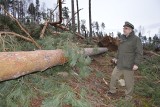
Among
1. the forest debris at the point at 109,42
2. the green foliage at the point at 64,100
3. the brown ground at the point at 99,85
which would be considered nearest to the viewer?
the green foliage at the point at 64,100

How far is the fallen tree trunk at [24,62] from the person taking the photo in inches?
130

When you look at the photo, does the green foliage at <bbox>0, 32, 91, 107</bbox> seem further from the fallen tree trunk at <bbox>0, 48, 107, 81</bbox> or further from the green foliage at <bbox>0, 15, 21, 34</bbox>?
the green foliage at <bbox>0, 15, 21, 34</bbox>

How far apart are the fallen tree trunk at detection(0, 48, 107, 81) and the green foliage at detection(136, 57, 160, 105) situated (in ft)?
12.9

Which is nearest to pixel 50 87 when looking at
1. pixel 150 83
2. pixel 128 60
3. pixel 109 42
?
pixel 128 60

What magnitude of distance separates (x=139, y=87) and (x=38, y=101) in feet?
13.3

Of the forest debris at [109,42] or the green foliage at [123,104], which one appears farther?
the forest debris at [109,42]

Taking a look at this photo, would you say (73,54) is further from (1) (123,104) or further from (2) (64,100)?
(1) (123,104)

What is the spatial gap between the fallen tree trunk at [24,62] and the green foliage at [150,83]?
3.94m

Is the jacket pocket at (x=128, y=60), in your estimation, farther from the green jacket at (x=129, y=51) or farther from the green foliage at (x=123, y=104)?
the green foliage at (x=123, y=104)

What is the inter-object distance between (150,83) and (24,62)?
238 inches

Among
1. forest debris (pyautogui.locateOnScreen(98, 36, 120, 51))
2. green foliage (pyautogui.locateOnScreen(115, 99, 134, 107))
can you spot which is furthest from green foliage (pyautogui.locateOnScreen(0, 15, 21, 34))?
forest debris (pyautogui.locateOnScreen(98, 36, 120, 51))

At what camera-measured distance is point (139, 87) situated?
8.27 meters

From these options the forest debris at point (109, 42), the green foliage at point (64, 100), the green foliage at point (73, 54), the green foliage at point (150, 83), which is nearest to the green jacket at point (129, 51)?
the green foliage at point (150, 83)

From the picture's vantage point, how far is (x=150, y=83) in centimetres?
875
